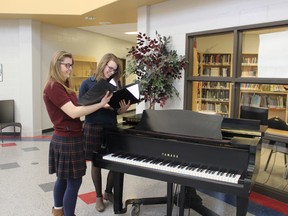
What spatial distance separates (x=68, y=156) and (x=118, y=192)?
0.68 meters

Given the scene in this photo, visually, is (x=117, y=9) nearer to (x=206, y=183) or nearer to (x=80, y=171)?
(x=80, y=171)

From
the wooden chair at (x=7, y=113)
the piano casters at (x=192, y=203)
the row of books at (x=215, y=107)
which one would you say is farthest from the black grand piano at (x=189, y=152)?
the wooden chair at (x=7, y=113)

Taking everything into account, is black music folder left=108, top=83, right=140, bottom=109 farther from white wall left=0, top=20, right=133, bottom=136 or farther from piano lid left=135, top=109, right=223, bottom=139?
white wall left=0, top=20, right=133, bottom=136

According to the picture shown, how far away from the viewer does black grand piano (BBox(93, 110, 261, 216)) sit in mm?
1923

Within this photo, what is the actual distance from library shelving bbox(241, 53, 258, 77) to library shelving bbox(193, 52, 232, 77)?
698mm

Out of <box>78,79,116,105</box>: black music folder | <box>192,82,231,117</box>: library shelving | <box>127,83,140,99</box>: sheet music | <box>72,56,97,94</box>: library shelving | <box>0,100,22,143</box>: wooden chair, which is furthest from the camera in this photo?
<box>72,56,97,94</box>: library shelving

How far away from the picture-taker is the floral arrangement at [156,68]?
405 centimetres

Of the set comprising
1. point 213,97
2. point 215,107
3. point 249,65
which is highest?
point 249,65

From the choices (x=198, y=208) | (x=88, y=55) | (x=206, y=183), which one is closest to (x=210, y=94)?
(x=198, y=208)

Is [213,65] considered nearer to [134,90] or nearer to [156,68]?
[156,68]

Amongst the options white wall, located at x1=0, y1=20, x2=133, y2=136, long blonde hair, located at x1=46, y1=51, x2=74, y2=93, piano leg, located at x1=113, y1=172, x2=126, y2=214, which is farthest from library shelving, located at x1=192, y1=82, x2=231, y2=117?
white wall, located at x1=0, y1=20, x2=133, y2=136

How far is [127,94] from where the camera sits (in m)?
2.31


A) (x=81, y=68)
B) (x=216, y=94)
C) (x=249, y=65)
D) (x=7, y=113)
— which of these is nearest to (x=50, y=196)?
(x=249, y=65)

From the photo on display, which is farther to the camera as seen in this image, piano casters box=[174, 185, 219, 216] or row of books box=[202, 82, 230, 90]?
row of books box=[202, 82, 230, 90]
